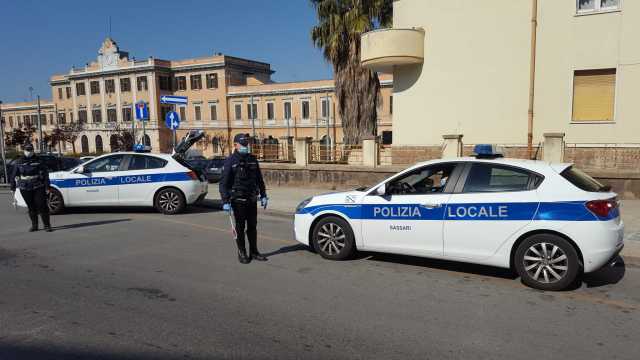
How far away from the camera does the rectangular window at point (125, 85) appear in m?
64.8

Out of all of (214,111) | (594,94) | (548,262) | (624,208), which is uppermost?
(214,111)

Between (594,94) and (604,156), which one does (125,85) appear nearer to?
(594,94)

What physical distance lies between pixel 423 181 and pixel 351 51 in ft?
55.1

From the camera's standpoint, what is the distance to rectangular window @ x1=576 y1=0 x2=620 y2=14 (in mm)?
13938

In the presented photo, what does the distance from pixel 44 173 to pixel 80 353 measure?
→ 6.69m

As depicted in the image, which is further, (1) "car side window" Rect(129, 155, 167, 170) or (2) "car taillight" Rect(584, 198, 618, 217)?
(1) "car side window" Rect(129, 155, 167, 170)

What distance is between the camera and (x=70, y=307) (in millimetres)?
4938

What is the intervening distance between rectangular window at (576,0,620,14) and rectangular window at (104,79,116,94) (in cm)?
6359

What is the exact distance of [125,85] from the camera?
65.1 metres

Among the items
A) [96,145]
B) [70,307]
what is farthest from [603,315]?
[96,145]

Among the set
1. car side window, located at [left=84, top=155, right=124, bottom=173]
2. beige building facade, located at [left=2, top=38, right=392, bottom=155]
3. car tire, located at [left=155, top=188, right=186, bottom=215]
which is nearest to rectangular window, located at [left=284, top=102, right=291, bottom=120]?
beige building facade, located at [left=2, top=38, right=392, bottom=155]

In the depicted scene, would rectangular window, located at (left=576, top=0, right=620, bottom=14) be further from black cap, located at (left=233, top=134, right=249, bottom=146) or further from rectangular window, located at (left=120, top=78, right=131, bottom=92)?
rectangular window, located at (left=120, top=78, right=131, bottom=92)

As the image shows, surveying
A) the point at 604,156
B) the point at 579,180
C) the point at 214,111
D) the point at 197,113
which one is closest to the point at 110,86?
the point at 197,113

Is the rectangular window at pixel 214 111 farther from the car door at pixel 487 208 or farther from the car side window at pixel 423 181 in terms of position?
the car door at pixel 487 208
